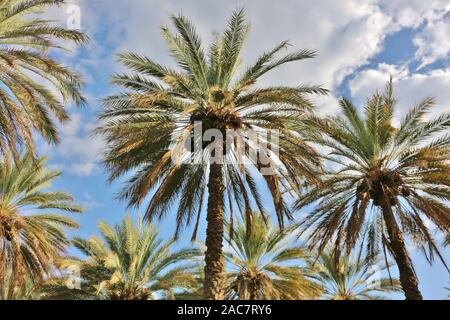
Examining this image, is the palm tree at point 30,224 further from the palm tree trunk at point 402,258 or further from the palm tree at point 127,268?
the palm tree trunk at point 402,258

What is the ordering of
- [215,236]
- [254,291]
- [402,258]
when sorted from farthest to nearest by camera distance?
[254,291], [402,258], [215,236]

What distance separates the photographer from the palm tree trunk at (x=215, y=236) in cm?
1216

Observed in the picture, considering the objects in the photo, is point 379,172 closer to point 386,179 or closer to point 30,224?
point 386,179

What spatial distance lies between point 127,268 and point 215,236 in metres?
9.33

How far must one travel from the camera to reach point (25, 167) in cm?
1944

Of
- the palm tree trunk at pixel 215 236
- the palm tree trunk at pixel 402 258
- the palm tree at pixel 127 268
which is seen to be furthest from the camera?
the palm tree at pixel 127 268

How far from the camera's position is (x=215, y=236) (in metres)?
13.0

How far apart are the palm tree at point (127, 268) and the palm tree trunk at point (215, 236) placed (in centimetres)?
741

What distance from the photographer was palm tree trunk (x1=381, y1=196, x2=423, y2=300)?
14289 mm

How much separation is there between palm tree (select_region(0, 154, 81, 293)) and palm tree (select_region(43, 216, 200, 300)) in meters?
1.37

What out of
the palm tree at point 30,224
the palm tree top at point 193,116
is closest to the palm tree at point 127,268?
the palm tree at point 30,224

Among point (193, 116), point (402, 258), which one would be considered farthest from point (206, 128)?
point (402, 258)

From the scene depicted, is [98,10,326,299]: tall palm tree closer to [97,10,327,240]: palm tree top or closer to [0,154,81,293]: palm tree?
[97,10,327,240]: palm tree top
